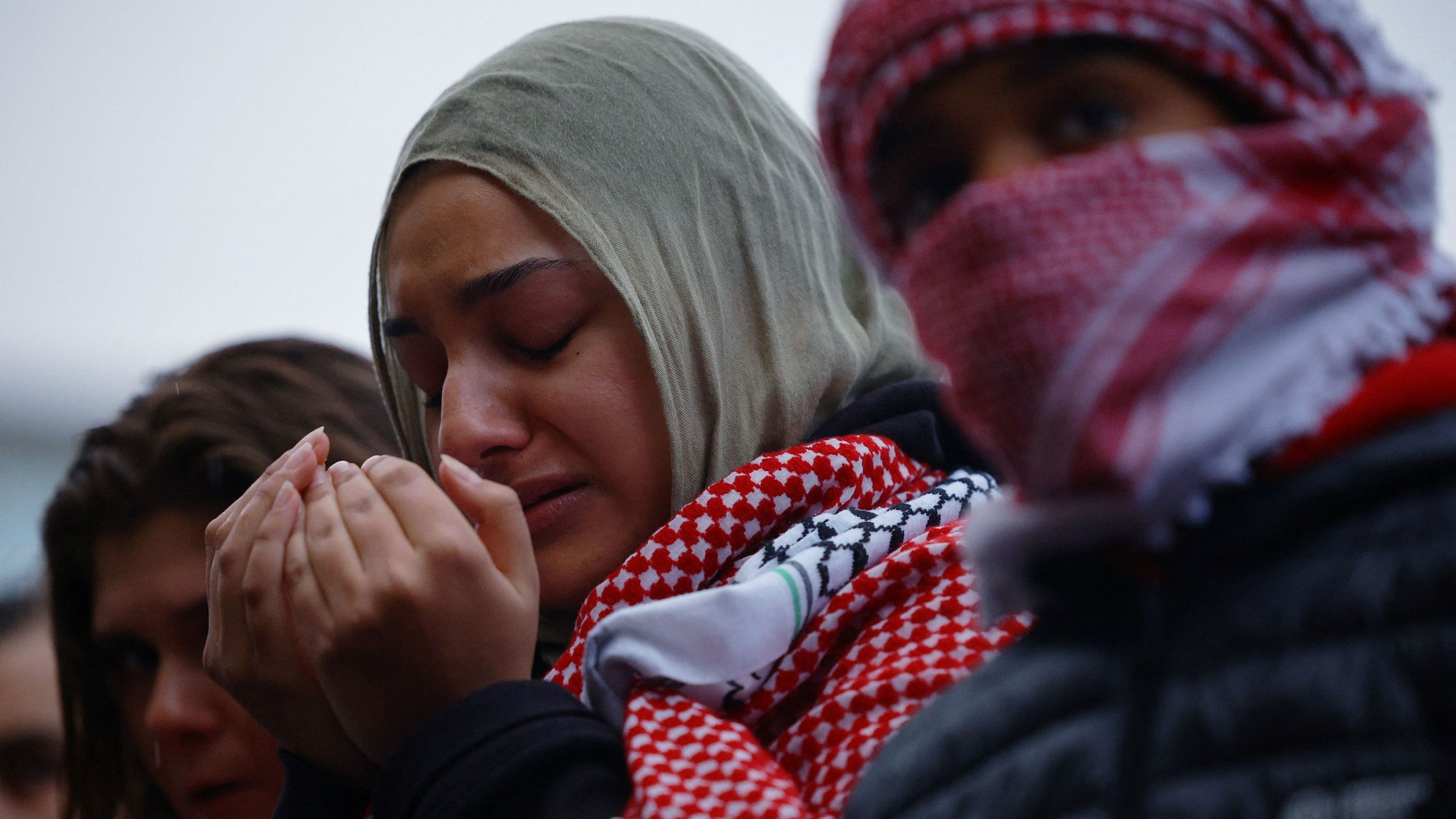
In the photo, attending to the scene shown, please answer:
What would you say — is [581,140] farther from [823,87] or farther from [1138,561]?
[1138,561]

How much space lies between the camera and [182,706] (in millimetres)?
1594

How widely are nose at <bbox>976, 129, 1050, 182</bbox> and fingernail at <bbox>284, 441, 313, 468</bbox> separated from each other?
75 cm

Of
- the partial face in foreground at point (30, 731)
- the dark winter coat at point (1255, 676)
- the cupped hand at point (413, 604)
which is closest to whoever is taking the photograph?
the dark winter coat at point (1255, 676)

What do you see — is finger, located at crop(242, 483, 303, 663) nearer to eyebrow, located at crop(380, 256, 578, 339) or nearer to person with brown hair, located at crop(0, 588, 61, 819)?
eyebrow, located at crop(380, 256, 578, 339)

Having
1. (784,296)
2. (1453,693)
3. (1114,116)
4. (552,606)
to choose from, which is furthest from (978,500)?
(1453,693)

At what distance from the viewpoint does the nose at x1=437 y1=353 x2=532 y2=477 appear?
1.26 m

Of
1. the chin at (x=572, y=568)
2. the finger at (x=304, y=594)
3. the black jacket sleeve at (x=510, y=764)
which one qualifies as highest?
the finger at (x=304, y=594)

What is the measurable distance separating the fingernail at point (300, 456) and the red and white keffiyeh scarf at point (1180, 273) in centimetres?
71

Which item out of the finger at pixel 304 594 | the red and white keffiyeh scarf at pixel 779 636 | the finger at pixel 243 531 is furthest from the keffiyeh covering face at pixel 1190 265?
the finger at pixel 243 531

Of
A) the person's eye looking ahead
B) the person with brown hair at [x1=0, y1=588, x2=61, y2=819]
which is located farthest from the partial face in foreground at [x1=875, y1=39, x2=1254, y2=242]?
the person with brown hair at [x1=0, y1=588, x2=61, y2=819]

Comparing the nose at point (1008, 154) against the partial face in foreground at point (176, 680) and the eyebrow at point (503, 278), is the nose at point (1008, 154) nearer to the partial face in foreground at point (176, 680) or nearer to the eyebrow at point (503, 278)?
the eyebrow at point (503, 278)

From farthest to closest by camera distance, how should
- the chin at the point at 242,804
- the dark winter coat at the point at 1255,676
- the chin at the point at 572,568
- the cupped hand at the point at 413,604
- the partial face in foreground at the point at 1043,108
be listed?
the chin at the point at 242,804 → the chin at the point at 572,568 → the cupped hand at the point at 413,604 → the partial face in foreground at the point at 1043,108 → the dark winter coat at the point at 1255,676

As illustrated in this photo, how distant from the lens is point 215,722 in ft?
5.21

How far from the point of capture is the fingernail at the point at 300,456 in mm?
1186
